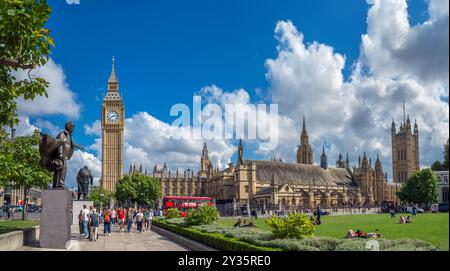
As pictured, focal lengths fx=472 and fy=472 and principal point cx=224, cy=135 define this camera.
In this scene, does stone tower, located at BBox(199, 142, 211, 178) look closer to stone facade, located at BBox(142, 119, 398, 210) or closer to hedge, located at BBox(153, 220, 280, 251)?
stone facade, located at BBox(142, 119, 398, 210)

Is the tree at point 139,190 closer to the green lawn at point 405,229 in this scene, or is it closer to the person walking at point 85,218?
the green lawn at point 405,229

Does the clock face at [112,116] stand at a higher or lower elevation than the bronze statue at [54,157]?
higher

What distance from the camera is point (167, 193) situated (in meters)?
146

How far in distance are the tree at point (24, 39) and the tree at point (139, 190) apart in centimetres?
7099

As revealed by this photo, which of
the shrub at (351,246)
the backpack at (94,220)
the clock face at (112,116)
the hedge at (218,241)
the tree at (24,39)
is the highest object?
the clock face at (112,116)

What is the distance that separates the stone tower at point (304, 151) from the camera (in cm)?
15075

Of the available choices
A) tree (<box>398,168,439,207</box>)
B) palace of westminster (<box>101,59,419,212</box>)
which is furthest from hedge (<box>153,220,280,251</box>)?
palace of westminster (<box>101,59,419,212</box>)

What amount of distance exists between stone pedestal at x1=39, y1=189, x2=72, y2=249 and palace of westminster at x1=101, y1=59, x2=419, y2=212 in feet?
304

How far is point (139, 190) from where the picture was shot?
8681cm

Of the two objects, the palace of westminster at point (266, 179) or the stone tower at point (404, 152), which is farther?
the stone tower at point (404, 152)

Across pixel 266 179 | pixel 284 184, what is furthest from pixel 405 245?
pixel 266 179

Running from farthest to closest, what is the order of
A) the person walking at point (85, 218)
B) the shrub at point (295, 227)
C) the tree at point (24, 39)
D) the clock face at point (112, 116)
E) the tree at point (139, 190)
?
1. the clock face at point (112, 116)
2. the tree at point (139, 190)
3. the person walking at point (85, 218)
4. the shrub at point (295, 227)
5. the tree at point (24, 39)

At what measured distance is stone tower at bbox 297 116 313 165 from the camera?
5935 inches

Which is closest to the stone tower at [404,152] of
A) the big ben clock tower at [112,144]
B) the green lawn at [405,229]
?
the big ben clock tower at [112,144]
